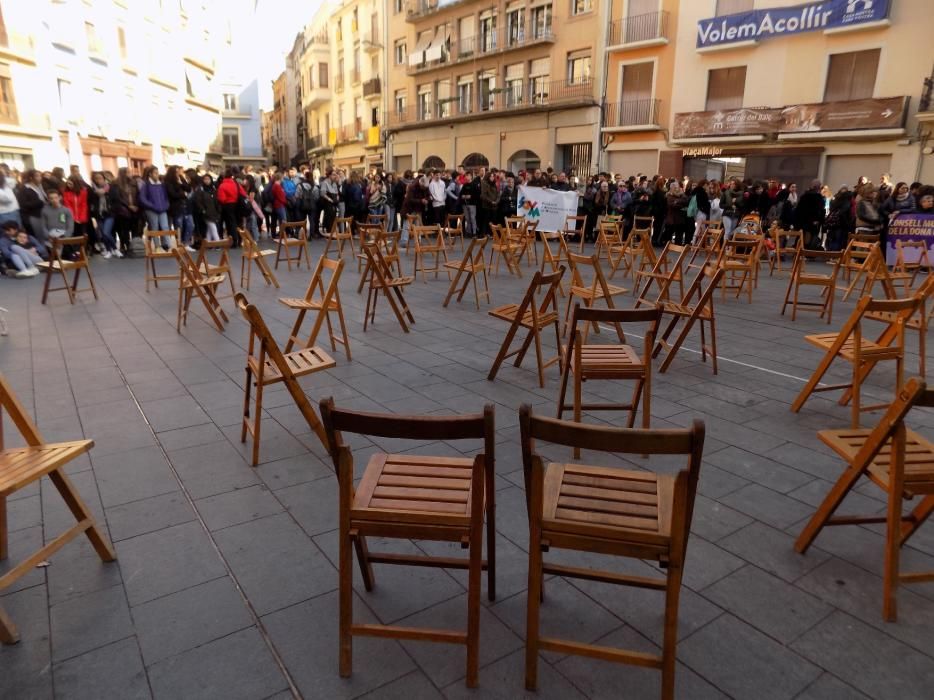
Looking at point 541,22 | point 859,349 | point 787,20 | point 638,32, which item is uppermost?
point 541,22

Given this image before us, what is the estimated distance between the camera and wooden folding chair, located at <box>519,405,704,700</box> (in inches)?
65.2

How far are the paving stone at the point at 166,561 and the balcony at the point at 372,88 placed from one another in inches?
1331

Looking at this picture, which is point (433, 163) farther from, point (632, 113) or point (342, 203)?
point (342, 203)

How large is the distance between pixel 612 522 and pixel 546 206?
12434 mm

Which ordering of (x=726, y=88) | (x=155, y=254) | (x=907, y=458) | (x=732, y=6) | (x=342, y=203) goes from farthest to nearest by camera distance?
(x=726, y=88)
(x=732, y=6)
(x=342, y=203)
(x=155, y=254)
(x=907, y=458)

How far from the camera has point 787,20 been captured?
683 inches

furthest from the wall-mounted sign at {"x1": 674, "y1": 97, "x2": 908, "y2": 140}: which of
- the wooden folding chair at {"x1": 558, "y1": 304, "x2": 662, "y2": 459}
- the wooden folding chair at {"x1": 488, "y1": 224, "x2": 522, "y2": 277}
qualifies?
the wooden folding chair at {"x1": 558, "y1": 304, "x2": 662, "y2": 459}

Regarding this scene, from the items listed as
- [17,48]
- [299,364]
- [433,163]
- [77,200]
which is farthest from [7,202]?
[433,163]

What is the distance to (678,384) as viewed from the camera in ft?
15.3

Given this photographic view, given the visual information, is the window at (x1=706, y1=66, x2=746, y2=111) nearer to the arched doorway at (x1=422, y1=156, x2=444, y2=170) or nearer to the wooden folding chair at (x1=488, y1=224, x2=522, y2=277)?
the wooden folding chair at (x1=488, y1=224, x2=522, y2=277)

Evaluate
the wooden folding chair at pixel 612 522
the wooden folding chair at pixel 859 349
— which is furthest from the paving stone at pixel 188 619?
the wooden folding chair at pixel 859 349

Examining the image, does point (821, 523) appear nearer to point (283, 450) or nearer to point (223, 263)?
point (283, 450)

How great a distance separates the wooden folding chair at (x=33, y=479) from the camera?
2.04 meters

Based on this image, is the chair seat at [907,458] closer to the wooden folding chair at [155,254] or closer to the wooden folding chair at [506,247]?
the wooden folding chair at [155,254]
